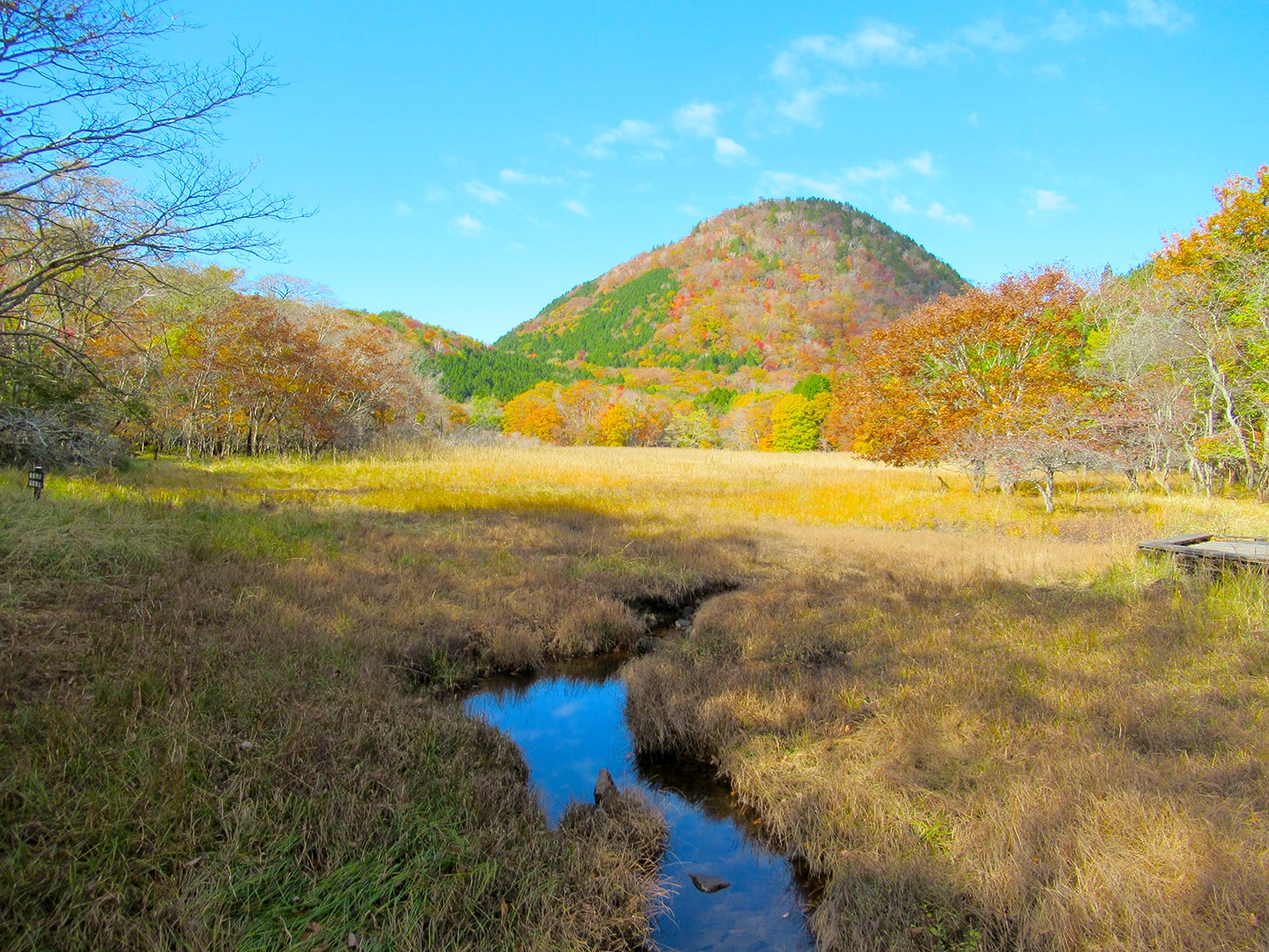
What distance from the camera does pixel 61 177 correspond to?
6.39 m

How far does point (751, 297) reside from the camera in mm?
122312

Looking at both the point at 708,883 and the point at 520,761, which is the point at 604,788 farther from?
the point at 708,883

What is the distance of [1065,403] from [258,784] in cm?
1873

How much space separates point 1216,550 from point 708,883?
327 inches

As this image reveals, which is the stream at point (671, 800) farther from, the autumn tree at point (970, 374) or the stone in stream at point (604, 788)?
the autumn tree at point (970, 374)

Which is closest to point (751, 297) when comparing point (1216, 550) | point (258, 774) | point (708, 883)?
point (1216, 550)

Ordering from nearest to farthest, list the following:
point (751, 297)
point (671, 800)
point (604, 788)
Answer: point (604, 788) < point (671, 800) < point (751, 297)

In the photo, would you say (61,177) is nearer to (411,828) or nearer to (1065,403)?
(411,828)

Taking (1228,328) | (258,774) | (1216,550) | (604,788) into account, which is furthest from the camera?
(1228,328)

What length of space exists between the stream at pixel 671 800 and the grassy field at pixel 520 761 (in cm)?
19

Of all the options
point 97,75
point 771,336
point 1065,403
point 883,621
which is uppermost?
point 771,336

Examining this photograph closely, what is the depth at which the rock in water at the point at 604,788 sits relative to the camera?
398 cm

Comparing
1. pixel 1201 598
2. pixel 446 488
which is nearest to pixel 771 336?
pixel 446 488

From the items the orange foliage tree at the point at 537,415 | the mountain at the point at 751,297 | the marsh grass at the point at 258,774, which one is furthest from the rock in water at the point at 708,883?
the mountain at the point at 751,297
